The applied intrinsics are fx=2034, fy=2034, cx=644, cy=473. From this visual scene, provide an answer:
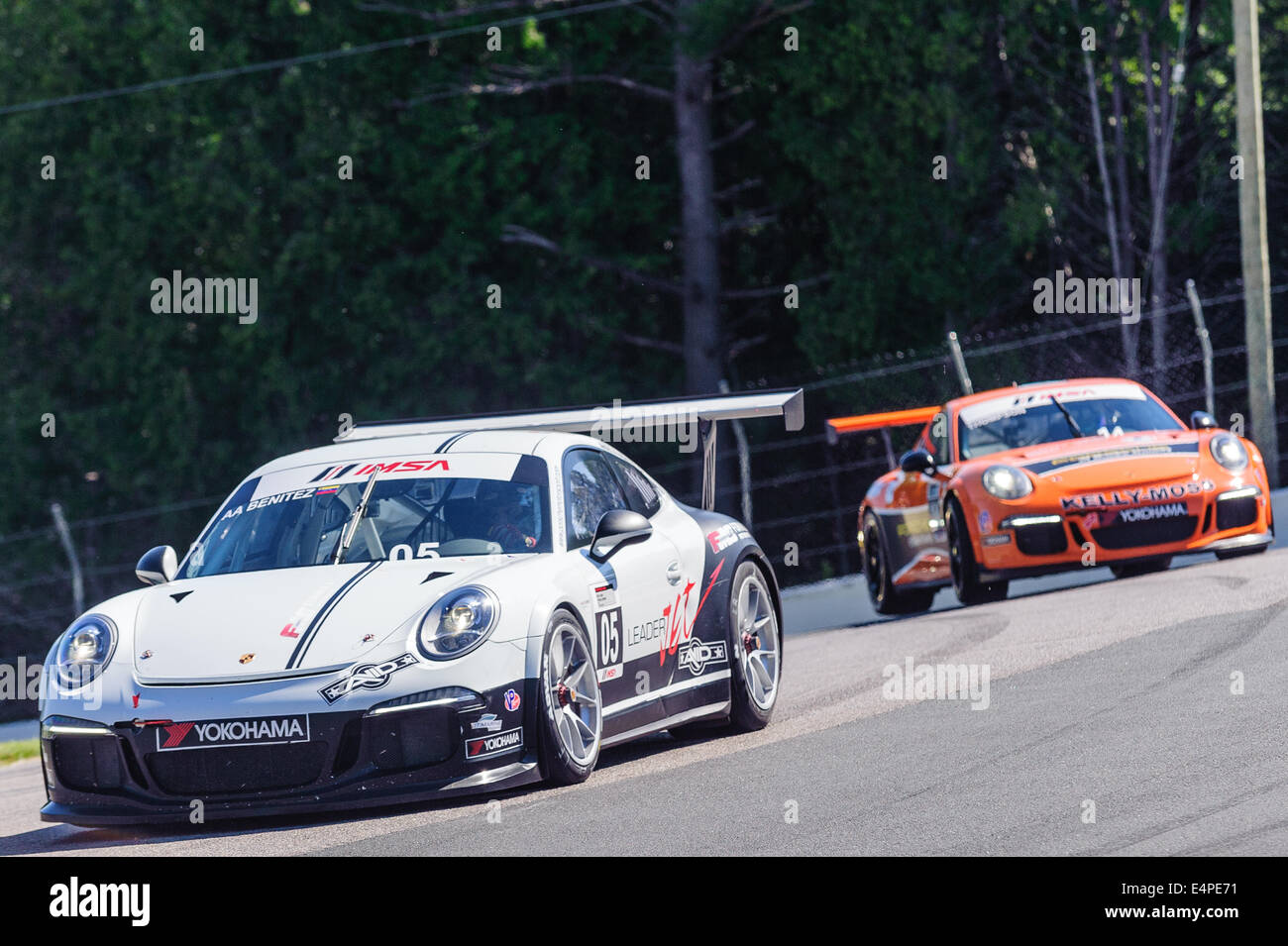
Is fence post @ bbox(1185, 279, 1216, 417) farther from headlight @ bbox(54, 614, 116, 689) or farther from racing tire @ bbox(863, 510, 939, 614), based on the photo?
headlight @ bbox(54, 614, 116, 689)

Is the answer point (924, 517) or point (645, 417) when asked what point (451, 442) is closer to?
point (645, 417)

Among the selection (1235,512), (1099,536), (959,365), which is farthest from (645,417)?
(959,365)

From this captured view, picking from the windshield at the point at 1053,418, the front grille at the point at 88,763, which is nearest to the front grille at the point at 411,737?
the front grille at the point at 88,763

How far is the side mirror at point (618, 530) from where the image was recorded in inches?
317

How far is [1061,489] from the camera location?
13.3m

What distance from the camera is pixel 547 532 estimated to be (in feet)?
26.7

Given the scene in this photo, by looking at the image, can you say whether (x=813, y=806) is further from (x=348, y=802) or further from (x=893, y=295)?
(x=893, y=295)

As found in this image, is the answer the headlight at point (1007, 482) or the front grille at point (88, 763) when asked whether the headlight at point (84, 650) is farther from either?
the headlight at point (1007, 482)

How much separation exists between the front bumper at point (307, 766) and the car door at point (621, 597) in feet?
2.76

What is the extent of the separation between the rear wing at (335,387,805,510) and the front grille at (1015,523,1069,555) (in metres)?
3.71

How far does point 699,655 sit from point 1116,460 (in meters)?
5.57

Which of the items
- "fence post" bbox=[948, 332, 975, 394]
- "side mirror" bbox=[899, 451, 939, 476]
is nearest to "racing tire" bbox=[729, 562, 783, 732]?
"side mirror" bbox=[899, 451, 939, 476]

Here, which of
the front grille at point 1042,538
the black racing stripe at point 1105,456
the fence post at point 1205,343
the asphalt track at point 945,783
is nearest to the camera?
the asphalt track at point 945,783

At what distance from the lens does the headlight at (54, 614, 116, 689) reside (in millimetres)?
7332
